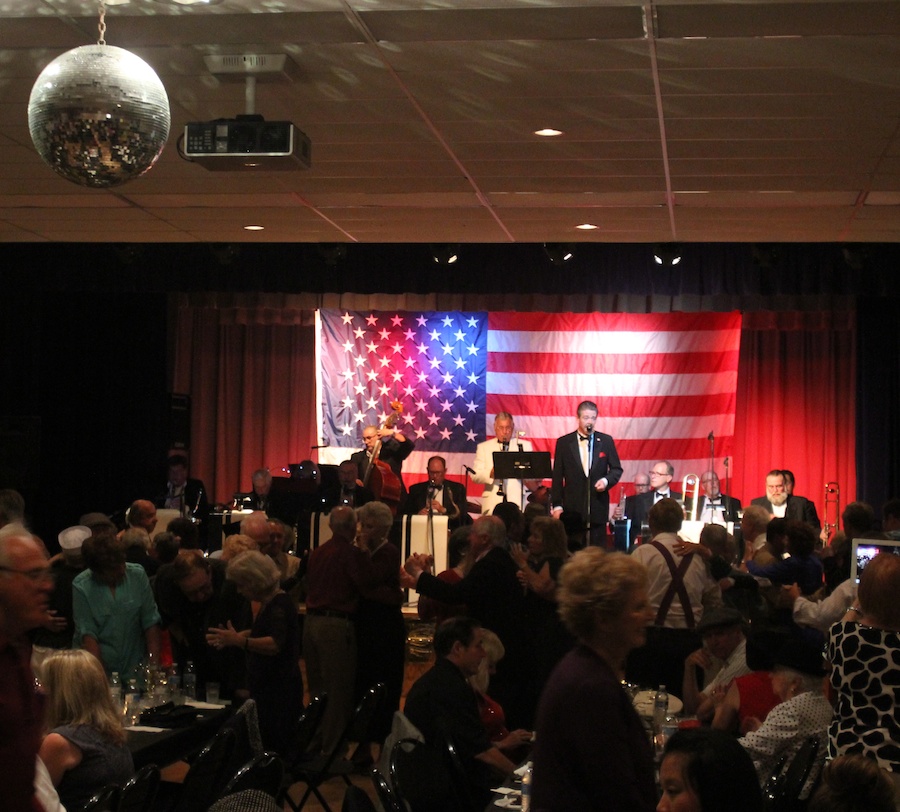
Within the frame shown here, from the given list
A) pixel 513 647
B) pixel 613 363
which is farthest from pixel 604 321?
pixel 513 647

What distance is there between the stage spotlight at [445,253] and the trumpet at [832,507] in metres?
4.61

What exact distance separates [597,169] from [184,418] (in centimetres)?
808

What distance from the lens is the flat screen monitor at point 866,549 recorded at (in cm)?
599

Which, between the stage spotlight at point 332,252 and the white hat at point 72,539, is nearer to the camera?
the white hat at point 72,539

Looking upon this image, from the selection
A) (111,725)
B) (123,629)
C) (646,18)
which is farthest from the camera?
(123,629)

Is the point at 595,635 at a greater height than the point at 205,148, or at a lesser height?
lesser

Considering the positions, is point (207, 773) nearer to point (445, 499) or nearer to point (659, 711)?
point (659, 711)

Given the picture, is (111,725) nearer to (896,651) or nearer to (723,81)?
(896,651)

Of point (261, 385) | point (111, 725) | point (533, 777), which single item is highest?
point (261, 385)

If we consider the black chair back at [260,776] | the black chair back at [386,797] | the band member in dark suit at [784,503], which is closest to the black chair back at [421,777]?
the black chair back at [386,797]

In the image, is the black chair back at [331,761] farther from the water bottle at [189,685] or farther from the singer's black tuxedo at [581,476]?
the singer's black tuxedo at [581,476]

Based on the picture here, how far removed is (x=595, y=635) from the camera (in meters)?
2.60

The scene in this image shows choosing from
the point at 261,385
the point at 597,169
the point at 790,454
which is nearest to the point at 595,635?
the point at 597,169

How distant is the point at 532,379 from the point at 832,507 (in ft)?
11.7
